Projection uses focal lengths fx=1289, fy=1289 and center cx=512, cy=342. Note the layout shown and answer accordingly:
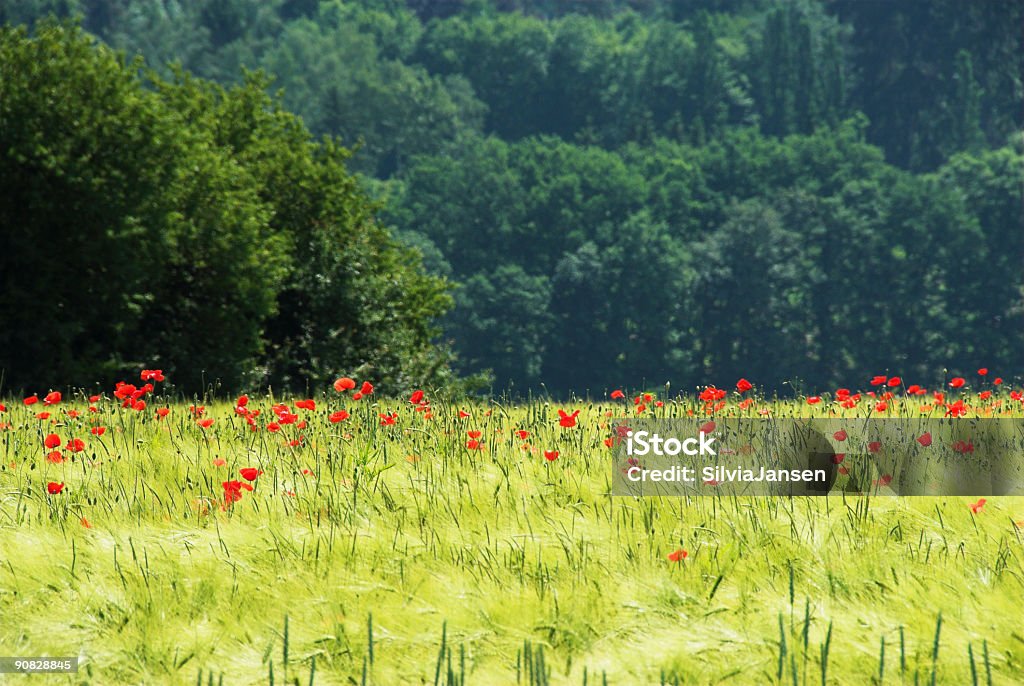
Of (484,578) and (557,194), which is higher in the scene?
(557,194)

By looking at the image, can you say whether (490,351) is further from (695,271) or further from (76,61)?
(76,61)

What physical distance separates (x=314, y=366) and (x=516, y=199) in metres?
59.6

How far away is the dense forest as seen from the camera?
2619 cm

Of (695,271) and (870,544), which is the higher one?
(695,271)

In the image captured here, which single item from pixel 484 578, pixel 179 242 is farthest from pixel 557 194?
pixel 484 578

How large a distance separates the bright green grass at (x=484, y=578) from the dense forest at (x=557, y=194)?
3843 mm

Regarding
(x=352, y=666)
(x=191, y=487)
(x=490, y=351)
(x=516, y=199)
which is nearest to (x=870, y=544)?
(x=352, y=666)

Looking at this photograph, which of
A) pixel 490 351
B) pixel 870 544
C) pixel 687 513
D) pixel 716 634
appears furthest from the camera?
pixel 490 351

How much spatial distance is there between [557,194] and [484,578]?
7938 centimetres

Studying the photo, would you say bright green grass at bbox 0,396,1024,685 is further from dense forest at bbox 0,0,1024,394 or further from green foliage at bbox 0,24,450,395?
green foliage at bbox 0,24,450,395

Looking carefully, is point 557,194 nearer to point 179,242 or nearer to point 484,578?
point 179,242

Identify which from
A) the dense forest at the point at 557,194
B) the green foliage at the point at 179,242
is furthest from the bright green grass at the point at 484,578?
Answer: the green foliage at the point at 179,242

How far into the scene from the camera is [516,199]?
86.4 meters

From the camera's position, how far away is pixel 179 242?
86.5 feet
